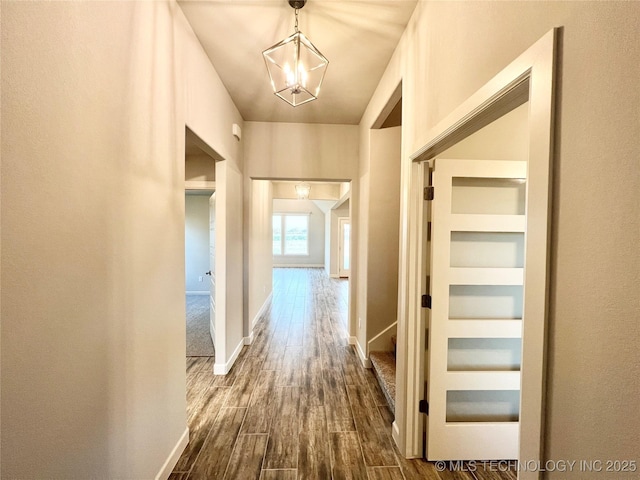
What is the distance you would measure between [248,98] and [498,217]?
8.67 ft

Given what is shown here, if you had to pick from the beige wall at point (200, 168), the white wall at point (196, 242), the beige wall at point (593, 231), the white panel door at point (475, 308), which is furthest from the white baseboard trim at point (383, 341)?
the white wall at point (196, 242)

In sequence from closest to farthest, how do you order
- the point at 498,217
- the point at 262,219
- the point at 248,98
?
the point at 498,217
the point at 248,98
the point at 262,219

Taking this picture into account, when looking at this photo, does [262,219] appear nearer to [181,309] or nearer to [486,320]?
[181,309]

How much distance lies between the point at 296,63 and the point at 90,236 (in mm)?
1300

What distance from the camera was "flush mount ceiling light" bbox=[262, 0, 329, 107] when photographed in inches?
58.1

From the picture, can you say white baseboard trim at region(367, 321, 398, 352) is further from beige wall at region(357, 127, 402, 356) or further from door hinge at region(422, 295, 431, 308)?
door hinge at region(422, 295, 431, 308)

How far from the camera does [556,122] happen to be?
750 mm

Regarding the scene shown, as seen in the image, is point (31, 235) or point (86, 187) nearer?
point (31, 235)

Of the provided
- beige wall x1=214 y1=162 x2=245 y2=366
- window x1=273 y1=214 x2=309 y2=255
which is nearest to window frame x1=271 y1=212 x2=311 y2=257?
window x1=273 y1=214 x2=309 y2=255

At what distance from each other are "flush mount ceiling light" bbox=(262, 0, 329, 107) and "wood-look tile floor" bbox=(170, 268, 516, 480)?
7.50ft

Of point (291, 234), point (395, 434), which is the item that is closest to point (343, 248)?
point (291, 234)

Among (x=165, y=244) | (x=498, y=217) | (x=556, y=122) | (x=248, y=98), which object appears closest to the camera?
(x=556, y=122)

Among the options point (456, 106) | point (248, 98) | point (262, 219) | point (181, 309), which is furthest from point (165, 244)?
point (262, 219)

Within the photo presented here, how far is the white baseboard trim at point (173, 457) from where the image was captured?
63.3 inches
